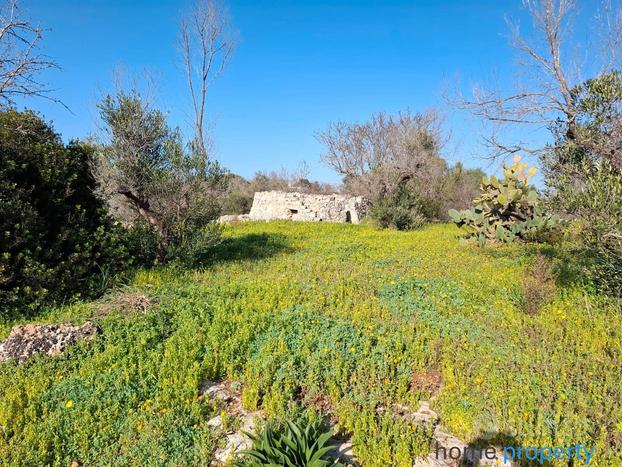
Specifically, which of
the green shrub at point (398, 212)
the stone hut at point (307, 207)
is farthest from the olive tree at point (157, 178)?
the stone hut at point (307, 207)

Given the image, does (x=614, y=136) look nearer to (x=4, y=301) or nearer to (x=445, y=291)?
(x=445, y=291)

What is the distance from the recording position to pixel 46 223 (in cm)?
606

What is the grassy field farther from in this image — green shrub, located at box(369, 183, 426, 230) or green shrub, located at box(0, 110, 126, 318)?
green shrub, located at box(369, 183, 426, 230)

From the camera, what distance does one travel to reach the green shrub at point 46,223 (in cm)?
540

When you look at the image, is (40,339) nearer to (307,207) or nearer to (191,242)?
(191,242)

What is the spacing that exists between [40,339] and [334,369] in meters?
3.31

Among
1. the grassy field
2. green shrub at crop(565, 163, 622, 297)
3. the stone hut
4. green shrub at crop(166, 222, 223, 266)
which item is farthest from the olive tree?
the stone hut

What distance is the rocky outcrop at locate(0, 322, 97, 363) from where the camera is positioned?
4.16 meters

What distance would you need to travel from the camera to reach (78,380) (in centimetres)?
372

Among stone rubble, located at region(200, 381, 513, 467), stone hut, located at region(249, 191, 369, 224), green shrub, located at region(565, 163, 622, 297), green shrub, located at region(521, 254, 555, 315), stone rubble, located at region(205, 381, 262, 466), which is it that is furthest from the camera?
stone hut, located at region(249, 191, 369, 224)

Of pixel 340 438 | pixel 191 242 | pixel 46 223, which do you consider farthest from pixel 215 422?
pixel 191 242

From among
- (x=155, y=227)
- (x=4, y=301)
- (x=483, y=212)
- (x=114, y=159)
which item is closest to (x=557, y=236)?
(x=483, y=212)

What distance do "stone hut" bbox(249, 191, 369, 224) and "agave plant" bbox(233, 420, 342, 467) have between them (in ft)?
56.8

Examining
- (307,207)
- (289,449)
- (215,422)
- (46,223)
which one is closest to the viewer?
(289,449)
